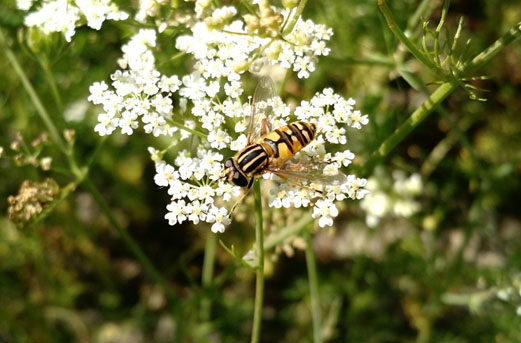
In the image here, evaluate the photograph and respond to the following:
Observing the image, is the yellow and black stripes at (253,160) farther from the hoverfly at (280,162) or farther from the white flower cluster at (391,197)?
the white flower cluster at (391,197)

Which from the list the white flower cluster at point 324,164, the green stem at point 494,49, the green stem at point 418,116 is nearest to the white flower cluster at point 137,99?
the white flower cluster at point 324,164

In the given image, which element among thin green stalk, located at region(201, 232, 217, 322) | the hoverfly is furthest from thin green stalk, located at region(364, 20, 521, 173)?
thin green stalk, located at region(201, 232, 217, 322)

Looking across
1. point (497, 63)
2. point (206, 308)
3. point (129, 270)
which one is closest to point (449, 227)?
point (497, 63)

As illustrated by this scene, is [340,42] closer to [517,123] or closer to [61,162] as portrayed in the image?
[517,123]

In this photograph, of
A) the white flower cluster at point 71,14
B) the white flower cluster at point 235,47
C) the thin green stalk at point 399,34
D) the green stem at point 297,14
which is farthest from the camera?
the white flower cluster at point 71,14

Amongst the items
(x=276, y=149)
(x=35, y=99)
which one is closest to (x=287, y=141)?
(x=276, y=149)
